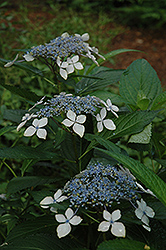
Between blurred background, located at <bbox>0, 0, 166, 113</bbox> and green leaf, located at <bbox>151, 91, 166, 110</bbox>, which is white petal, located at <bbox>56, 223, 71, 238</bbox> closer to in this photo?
green leaf, located at <bbox>151, 91, 166, 110</bbox>

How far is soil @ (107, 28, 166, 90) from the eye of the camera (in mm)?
3700

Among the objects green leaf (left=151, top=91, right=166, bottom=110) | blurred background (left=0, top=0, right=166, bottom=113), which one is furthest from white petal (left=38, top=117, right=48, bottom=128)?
blurred background (left=0, top=0, right=166, bottom=113)

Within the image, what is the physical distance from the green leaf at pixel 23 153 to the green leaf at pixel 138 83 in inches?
16.0

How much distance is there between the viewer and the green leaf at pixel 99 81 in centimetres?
A: 122

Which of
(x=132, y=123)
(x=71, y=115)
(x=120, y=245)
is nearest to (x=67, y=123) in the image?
(x=71, y=115)

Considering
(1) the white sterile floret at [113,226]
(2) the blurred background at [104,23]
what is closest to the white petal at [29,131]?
(1) the white sterile floret at [113,226]

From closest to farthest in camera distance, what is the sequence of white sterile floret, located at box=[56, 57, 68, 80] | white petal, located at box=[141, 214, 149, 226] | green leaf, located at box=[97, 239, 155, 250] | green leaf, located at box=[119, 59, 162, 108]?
1. green leaf, located at box=[97, 239, 155, 250]
2. white petal, located at box=[141, 214, 149, 226]
3. white sterile floret, located at box=[56, 57, 68, 80]
4. green leaf, located at box=[119, 59, 162, 108]

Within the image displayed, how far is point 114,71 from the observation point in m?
1.28

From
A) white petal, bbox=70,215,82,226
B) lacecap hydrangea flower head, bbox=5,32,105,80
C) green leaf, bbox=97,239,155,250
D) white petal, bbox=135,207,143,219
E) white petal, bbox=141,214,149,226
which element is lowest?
white petal, bbox=141,214,149,226

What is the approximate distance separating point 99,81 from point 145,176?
2.04 feet

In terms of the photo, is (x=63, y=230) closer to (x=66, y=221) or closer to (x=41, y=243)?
(x=66, y=221)

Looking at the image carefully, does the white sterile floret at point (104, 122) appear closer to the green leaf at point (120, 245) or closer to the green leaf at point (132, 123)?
the green leaf at point (132, 123)

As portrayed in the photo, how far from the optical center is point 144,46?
4.18 m

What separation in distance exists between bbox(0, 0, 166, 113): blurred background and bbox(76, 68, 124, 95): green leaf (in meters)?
2.24
